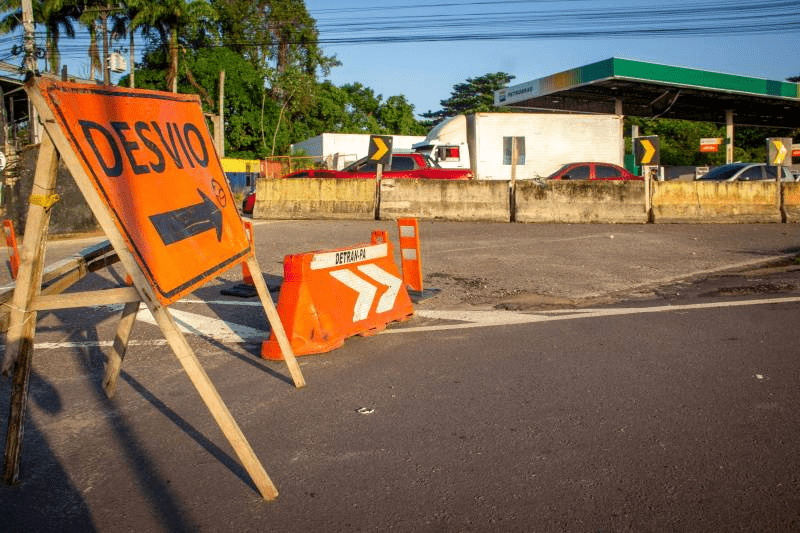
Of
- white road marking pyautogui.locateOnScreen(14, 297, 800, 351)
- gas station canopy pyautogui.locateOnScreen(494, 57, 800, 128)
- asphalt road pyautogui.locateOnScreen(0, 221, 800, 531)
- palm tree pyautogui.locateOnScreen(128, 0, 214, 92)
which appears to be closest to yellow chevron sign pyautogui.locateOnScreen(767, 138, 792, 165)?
white road marking pyautogui.locateOnScreen(14, 297, 800, 351)

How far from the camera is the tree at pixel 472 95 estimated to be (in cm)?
8119

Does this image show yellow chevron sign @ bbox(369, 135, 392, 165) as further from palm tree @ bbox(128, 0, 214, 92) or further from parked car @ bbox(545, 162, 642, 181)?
palm tree @ bbox(128, 0, 214, 92)

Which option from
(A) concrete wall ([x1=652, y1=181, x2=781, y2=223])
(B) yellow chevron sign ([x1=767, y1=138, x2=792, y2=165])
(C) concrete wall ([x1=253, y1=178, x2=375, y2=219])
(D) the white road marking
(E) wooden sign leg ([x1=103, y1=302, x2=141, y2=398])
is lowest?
(D) the white road marking

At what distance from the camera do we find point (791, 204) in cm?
1788

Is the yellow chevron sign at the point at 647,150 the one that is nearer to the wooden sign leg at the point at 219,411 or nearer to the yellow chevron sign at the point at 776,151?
the yellow chevron sign at the point at 776,151

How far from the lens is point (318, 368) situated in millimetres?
5492

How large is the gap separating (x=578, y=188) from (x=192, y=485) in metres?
15.8

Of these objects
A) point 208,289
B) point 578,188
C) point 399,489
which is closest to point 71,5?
point 578,188

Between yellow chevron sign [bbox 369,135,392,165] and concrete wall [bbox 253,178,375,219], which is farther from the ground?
yellow chevron sign [bbox 369,135,392,165]

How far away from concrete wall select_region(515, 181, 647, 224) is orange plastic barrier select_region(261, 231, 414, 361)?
1149 centimetres

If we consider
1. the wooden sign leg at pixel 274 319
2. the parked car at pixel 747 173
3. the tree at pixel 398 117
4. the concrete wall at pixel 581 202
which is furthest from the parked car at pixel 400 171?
the tree at pixel 398 117

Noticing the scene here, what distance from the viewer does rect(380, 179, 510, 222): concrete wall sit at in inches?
714

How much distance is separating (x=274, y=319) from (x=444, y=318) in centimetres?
299

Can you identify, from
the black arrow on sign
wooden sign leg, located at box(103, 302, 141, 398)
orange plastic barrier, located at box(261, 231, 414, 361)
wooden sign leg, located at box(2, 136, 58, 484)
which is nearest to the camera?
wooden sign leg, located at box(2, 136, 58, 484)
